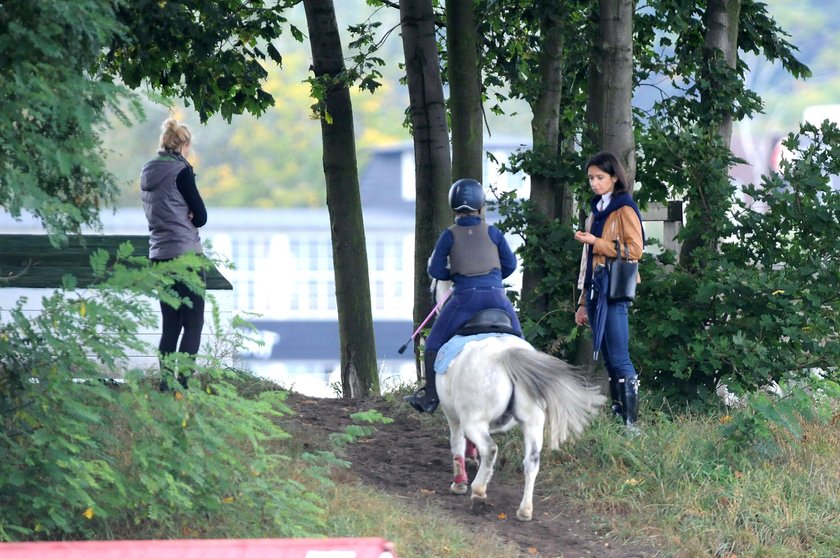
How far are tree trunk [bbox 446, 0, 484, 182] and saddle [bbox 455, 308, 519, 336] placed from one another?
3.85 m

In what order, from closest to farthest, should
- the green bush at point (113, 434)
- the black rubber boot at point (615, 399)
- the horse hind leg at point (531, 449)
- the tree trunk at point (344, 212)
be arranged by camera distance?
the green bush at point (113, 434) < the horse hind leg at point (531, 449) < the black rubber boot at point (615, 399) < the tree trunk at point (344, 212)

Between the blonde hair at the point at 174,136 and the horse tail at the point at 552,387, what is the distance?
313 cm

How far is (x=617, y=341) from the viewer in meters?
9.88

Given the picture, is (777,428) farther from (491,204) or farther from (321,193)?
(321,193)

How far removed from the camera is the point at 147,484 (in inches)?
252

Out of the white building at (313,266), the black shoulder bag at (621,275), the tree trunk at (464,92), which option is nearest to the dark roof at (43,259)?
the tree trunk at (464,92)

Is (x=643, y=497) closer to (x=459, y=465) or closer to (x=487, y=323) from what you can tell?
(x=459, y=465)

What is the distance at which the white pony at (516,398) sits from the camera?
8.03 m

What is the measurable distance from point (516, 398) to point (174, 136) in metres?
3.38

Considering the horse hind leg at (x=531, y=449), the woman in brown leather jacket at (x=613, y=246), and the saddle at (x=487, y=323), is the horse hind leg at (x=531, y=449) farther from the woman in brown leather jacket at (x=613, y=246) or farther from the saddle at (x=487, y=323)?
the woman in brown leather jacket at (x=613, y=246)

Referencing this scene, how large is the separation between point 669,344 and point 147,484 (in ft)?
18.6

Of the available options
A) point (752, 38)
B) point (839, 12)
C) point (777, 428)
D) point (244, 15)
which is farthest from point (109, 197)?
point (839, 12)

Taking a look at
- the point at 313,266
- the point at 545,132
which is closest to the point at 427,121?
the point at 545,132

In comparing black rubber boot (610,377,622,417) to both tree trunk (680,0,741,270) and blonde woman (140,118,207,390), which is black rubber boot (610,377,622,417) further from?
blonde woman (140,118,207,390)
